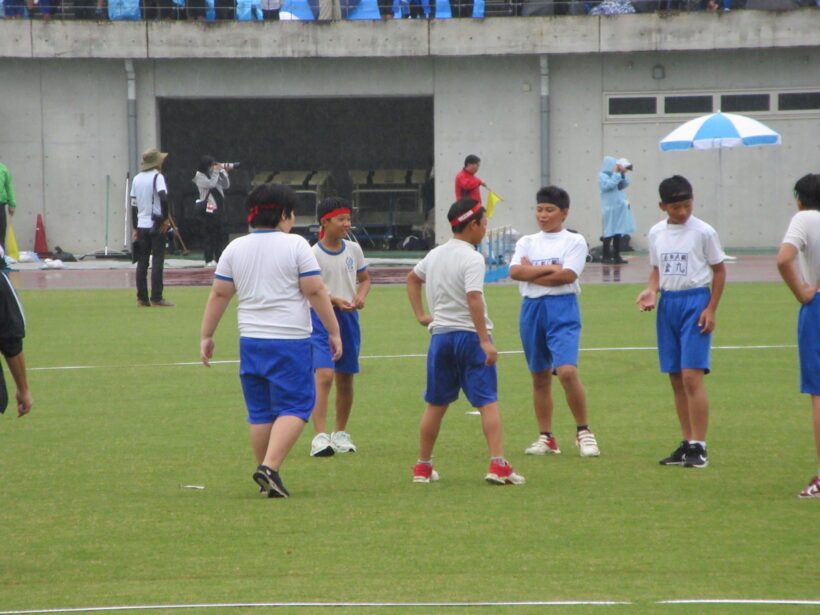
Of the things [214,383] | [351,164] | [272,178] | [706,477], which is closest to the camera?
[706,477]

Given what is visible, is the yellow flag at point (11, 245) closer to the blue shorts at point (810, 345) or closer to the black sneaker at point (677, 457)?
the black sneaker at point (677, 457)

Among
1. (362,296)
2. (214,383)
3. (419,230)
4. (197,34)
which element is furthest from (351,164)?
(362,296)

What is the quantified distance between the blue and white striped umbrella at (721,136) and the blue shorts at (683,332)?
18.9 metres

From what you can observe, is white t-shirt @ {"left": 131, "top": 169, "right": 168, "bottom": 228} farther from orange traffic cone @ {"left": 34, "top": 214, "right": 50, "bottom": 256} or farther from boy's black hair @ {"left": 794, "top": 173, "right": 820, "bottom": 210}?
orange traffic cone @ {"left": 34, "top": 214, "right": 50, "bottom": 256}

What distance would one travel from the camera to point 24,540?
699 centimetres

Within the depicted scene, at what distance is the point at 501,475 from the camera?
26.9 feet

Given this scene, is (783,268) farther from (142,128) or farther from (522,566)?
(142,128)

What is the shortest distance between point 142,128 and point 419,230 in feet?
24.0

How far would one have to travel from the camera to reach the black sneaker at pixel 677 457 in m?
8.80

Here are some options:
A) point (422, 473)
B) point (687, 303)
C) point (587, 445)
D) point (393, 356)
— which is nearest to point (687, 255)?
point (687, 303)

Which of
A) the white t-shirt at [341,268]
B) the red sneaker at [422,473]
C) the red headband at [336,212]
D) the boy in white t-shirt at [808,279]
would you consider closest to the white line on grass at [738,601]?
the boy in white t-shirt at [808,279]

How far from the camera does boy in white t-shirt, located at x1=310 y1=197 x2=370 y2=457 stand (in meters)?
9.49

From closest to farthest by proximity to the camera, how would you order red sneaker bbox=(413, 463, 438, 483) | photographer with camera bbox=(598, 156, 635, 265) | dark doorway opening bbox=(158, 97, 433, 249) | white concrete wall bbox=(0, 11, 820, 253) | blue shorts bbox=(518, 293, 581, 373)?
red sneaker bbox=(413, 463, 438, 483) → blue shorts bbox=(518, 293, 581, 373) → photographer with camera bbox=(598, 156, 635, 265) → white concrete wall bbox=(0, 11, 820, 253) → dark doorway opening bbox=(158, 97, 433, 249)

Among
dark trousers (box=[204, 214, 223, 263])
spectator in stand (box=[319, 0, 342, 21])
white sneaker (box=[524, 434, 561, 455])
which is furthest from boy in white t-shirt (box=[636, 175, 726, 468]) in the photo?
spectator in stand (box=[319, 0, 342, 21])
